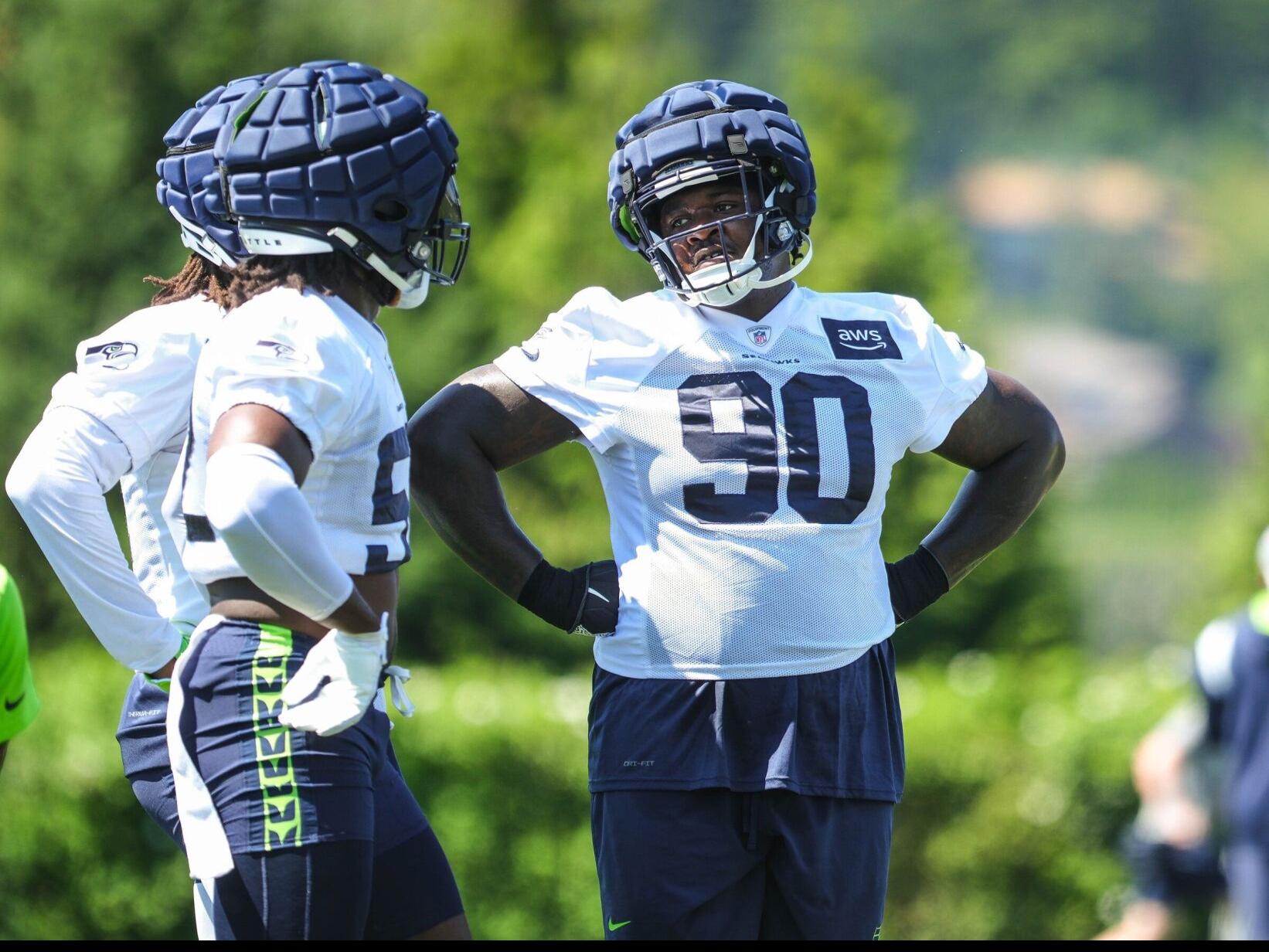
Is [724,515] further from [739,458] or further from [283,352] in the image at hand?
[283,352]

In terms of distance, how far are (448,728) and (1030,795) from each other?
283 cm

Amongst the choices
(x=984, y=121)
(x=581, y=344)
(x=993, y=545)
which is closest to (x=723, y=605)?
(x=581, y=344)

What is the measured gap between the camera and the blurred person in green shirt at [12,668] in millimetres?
2807

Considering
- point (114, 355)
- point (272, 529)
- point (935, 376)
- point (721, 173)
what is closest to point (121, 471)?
point (114, 355)

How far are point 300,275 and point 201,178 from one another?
0.38m

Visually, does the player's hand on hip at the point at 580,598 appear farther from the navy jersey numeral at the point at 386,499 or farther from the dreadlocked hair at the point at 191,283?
the dreadlocked hair at the point at 191,283

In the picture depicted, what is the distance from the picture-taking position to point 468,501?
10.8ft

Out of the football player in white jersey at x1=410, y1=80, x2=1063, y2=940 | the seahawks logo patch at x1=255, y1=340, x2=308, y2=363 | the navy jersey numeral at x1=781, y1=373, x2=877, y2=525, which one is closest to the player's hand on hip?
the football player in white jersey at x1=410, y1=80, x2=1063, y2=940

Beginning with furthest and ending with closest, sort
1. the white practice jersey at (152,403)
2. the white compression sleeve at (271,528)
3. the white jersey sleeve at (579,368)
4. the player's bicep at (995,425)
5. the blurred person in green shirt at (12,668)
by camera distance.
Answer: the player's bicep at (995,425) → the white jersey sleeve at (579,368) → the white practice jersey at (152,403) → the blurred person in green shirt at (12,668) → the white compression sleeve at (271,528)

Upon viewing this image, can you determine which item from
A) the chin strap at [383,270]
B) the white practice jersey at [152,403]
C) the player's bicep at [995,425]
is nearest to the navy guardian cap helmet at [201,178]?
the white practice jersey at [152,403]

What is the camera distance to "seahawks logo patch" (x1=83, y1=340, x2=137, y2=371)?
2916mm

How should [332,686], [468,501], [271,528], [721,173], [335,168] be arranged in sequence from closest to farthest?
[271,528]
[332,686]
[335,168]
[721,173]
[468,501]

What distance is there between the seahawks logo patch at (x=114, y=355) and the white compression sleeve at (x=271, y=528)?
56 centimetres

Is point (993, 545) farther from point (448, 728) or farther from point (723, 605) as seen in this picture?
point (448, 728)
